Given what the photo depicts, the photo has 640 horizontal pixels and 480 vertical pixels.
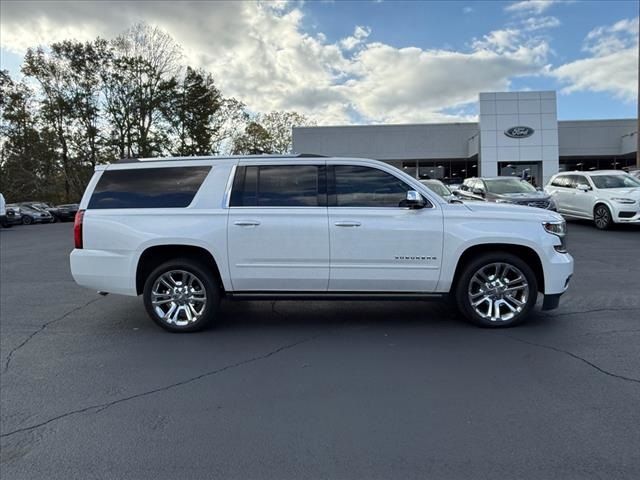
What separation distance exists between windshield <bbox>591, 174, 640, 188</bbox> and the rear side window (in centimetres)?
1363

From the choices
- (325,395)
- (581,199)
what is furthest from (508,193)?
(325,395)

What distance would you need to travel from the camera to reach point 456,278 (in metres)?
5.00

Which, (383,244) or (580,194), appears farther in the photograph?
(580,194)

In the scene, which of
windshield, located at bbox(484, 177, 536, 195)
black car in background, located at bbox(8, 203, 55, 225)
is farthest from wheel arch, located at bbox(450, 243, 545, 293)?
black car in background, located at bbox(8, 203, 55, 225)

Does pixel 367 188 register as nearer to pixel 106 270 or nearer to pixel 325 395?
pixel 325 395

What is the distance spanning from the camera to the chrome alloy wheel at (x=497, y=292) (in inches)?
195

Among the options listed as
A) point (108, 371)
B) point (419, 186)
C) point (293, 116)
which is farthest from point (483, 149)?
point (108, 371)

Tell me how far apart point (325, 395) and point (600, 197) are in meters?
13.5

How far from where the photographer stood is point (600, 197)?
44.8 feet

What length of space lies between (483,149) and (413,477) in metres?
35.6

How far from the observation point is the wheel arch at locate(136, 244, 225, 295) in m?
5.05

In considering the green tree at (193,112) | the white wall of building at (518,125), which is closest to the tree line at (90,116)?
the green tree at (193,112)

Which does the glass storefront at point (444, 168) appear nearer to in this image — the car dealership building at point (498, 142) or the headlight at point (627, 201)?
the car dealership building at point (498, 142)

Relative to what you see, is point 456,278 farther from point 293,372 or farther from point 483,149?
point 483,149
